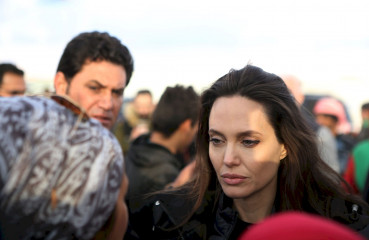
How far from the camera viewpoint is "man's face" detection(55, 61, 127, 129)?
9.07 feet

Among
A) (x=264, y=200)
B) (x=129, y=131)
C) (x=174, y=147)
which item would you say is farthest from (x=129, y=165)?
(x=129, y=131)

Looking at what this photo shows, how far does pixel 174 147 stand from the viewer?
4430mm

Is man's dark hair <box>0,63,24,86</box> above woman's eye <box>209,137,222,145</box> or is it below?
above

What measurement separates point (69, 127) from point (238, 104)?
65.5 inches

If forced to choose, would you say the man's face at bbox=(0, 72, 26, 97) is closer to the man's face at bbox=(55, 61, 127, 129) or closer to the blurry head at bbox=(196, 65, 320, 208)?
the man's face at bbox=(55, 61, 127, 129)

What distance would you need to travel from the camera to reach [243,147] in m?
2.59

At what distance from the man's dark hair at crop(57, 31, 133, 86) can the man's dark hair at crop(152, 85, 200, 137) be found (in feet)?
5.08

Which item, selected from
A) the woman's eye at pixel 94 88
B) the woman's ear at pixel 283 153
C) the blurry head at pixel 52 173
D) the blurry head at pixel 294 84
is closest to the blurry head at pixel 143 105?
the blurry head at pixel 294 84

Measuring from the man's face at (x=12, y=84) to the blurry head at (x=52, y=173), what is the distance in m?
5.01

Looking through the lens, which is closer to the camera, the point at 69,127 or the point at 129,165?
the point at 69,127

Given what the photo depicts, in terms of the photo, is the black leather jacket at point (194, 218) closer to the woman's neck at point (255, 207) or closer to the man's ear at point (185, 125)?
the woman's neck at point (255, 207)

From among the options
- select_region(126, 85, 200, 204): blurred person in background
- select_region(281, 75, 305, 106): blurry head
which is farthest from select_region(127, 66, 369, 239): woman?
select_region(281, 75, 305, 106): blurry head

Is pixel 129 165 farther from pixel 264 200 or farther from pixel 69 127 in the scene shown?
pixel 69 127

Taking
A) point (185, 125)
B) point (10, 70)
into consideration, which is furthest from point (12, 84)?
point (185, 125)
